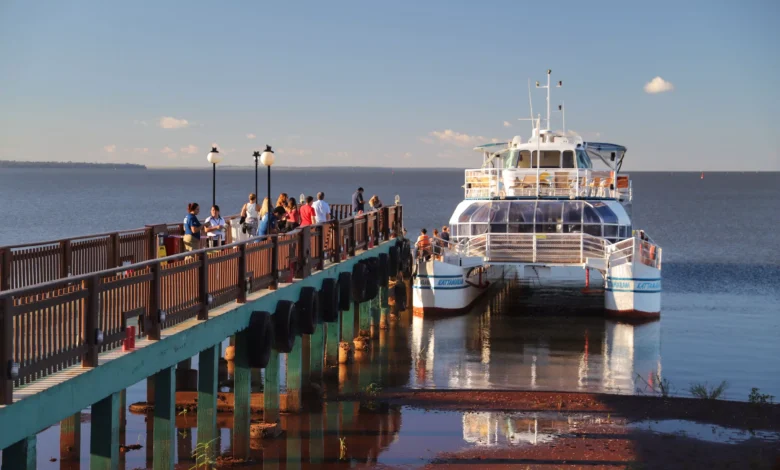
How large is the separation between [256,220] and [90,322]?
11926 millimetres

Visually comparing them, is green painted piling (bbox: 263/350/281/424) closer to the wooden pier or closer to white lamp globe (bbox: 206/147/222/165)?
the wooden pier

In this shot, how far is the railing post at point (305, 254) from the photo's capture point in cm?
1867

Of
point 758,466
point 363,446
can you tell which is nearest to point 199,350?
point 363,446

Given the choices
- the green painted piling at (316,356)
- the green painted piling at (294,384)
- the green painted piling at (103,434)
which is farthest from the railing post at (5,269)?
the green painted piling at (316,356)

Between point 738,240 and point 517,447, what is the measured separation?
65.0 meters

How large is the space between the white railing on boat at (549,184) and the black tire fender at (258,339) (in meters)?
20.1

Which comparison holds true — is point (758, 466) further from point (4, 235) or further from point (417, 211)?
point (417, 211)

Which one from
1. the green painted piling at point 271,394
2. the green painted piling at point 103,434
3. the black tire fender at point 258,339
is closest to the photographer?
the green painted piling at point 103,434

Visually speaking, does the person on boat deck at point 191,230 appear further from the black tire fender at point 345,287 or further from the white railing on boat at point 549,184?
the white railing on boat at point 549,184

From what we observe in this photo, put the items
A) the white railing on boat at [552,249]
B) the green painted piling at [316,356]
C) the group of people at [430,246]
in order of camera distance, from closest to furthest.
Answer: the green painted piling at [316,356]
the white railing on boat at [552,249]
the group of people at [430,246]

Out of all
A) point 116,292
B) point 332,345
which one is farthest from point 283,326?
point 332,345

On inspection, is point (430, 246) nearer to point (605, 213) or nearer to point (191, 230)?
point (605, 213)

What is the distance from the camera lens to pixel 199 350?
44.2 ft

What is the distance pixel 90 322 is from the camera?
10.5 m
